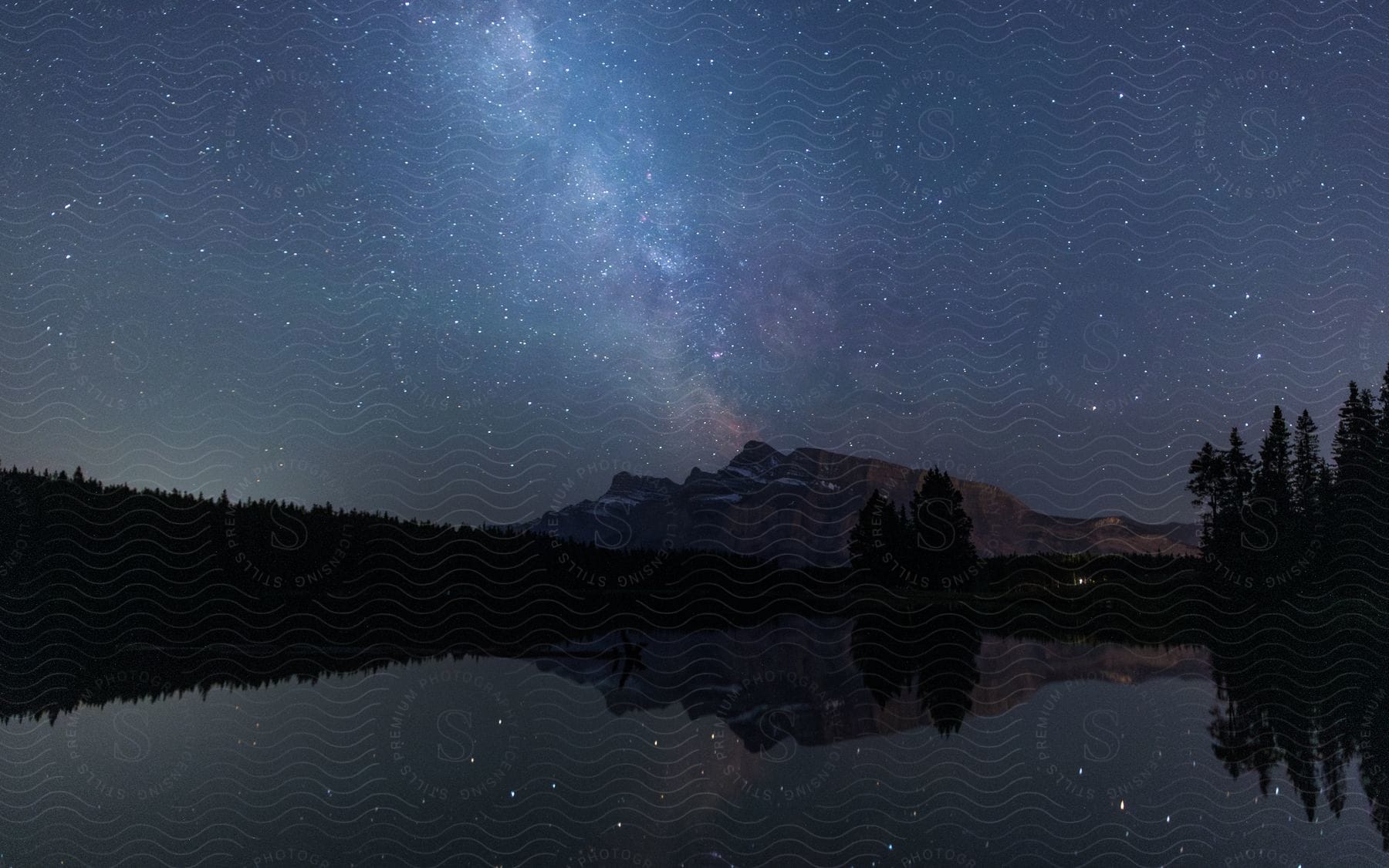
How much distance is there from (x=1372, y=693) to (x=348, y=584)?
2566cm

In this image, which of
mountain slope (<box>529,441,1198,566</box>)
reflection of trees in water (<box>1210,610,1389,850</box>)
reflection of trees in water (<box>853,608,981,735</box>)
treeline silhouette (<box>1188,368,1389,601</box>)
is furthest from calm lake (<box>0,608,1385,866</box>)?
treeline silhouette (<box>1188,368,1389,601</box>)

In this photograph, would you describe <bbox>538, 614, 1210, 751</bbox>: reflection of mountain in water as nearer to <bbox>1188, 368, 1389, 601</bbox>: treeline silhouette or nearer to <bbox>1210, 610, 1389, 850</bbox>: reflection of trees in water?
<bbox>1210, 610, 1389, 850</bbox>: reflection of trees in water

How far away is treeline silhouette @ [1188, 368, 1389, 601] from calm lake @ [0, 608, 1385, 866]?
490 inches

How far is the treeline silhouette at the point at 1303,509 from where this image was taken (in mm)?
28109

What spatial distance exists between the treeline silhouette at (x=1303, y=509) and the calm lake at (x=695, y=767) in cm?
1246

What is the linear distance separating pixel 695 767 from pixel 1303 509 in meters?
37.5

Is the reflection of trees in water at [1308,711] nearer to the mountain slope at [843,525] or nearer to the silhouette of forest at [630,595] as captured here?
the silhouette of forest at [630,595]

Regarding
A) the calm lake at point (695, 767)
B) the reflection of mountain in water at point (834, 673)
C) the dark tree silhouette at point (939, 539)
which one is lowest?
the calm lake at point (695, 767)

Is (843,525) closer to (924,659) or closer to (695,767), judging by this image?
(924,659)

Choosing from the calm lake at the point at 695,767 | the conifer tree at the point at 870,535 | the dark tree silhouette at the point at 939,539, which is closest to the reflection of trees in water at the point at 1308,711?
the calm lake at the point at 695,767

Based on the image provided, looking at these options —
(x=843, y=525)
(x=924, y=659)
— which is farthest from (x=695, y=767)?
(x=843, y=525)

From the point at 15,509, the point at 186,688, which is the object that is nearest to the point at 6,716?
the point at 186,688

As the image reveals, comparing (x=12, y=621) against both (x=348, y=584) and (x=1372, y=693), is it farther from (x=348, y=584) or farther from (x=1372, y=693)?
(x=1372, y=693)

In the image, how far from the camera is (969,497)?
554ft
